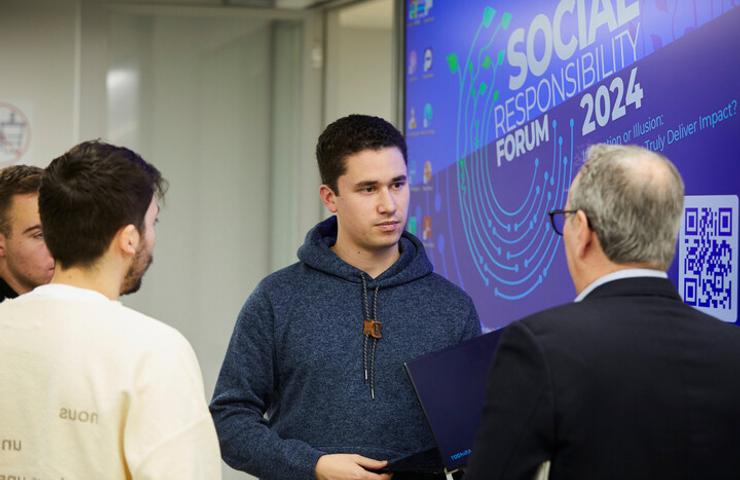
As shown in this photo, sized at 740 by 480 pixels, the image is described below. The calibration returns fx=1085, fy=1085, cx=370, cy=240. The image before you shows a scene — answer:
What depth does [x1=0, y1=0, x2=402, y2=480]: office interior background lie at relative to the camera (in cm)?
559

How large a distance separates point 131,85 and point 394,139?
11.0ft

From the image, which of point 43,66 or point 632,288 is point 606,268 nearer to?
point 632,288

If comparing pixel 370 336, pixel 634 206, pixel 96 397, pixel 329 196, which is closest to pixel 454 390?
pixel 370 336

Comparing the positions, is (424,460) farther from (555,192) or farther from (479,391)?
(555,192)

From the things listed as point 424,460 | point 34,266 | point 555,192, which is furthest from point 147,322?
point 555,192

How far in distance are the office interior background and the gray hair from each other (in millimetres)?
3721

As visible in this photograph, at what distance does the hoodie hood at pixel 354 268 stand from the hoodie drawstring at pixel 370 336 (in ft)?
0.14

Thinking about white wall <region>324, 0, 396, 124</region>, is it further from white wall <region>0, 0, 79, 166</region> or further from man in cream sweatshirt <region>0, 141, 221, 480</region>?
man in cream sweatshirt <region>0, 141, 221, 480</region>

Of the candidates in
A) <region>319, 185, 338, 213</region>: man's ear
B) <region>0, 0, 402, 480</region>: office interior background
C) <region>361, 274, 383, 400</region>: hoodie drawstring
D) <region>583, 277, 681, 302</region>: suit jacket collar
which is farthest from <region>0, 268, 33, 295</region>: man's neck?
<region>0, 0, 402, 480</region>: office interior background

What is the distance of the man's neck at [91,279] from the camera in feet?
6.17

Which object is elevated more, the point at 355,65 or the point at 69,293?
the point at 355,65

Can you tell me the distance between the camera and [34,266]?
291 cm

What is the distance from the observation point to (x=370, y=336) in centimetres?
248

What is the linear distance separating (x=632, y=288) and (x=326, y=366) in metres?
0.90
